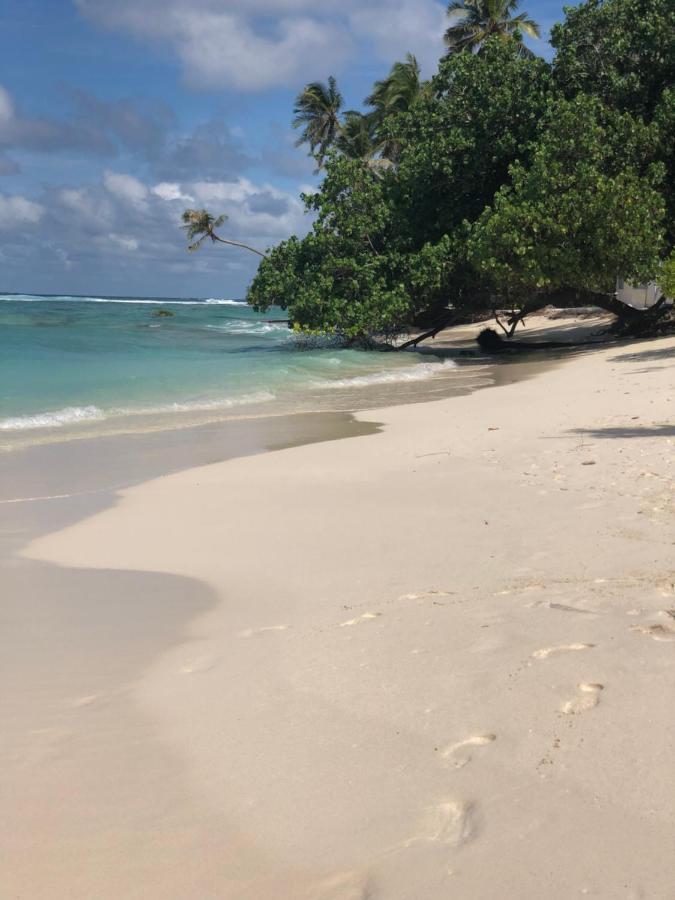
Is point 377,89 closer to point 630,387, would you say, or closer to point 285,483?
point 630,387

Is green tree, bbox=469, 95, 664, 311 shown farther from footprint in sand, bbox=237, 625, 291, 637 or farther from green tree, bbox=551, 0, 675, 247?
footprint in sand, bbox=237, 625, 291, 637

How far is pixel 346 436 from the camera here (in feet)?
37.5

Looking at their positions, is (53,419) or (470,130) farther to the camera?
(470,130)

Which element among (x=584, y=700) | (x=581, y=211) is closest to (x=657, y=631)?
(x=584, y=700)

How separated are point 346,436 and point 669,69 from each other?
18.3m

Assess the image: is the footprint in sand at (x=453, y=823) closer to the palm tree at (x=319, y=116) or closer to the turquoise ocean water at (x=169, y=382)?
the turquoise ocean water at (x=169, y=382)

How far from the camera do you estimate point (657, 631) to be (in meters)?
3.44

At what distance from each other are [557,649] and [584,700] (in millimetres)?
463

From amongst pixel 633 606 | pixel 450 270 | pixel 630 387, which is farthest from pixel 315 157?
pixel 633 606

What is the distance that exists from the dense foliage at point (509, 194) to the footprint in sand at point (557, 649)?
1922 centimetres

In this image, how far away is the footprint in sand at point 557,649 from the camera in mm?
3334

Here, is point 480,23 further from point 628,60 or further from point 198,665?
point 198,665

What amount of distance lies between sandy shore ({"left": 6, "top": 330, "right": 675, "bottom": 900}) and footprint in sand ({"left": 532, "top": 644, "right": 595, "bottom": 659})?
0.01 meters

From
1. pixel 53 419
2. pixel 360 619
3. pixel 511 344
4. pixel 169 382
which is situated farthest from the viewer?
pixel 511 344
